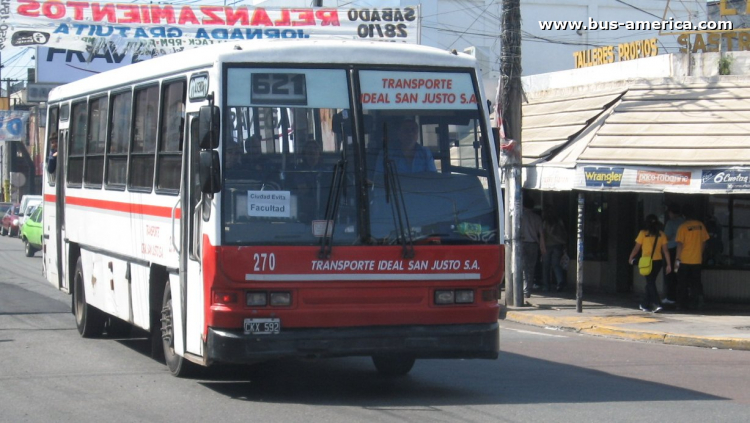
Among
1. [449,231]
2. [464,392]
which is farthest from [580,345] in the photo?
[449,231]

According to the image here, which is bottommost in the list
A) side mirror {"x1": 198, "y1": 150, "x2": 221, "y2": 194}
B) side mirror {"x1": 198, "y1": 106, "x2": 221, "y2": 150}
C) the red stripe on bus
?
the red stripe on bus

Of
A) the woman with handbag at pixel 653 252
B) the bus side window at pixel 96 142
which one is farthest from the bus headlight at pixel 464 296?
the woman with handbag at pixel 653 252

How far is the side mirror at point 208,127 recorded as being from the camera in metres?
8.16

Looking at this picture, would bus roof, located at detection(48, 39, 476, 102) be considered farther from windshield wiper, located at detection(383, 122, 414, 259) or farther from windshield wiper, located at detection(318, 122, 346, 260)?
windshield wiper, located at detection(383, 122, 414, 259)

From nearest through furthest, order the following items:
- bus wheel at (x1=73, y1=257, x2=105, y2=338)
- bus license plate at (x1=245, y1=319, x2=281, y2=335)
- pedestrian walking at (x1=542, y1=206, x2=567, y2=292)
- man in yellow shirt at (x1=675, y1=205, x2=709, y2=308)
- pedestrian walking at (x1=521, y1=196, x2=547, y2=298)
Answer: bus license plate at (x1=245, y1=319, x2=281, y2=335)
bus wheel at (x1=73, y1=257, x2=105, y2=338)
man in yellow shirt at (x1=675, y1=205, x2=709, y2=308)
pedestrian walking at (x1=521, y1=196, x2=547, y2=298)
pedestrian walking at (x1=542, y1=206, x2=567, y2=292)

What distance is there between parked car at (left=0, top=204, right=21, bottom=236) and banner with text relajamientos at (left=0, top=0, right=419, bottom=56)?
26626mm

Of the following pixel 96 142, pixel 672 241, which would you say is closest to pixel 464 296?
pixel 96 142

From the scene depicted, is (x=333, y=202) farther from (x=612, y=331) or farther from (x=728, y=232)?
(x=728, y=232)

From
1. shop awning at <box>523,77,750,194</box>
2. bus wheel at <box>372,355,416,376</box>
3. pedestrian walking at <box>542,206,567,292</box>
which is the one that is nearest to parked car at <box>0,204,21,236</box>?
pedestrian walking at <box>542,206,567,292</box>

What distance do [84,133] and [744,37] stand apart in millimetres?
12904

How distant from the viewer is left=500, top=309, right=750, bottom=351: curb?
13773mm

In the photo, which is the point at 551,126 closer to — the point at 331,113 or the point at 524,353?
the point at 524,353

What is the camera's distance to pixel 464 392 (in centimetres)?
945

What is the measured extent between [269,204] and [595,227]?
13.9m
